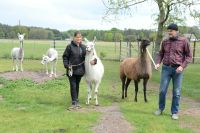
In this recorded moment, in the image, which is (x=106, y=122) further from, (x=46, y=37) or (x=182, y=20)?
(x=46, y=37)

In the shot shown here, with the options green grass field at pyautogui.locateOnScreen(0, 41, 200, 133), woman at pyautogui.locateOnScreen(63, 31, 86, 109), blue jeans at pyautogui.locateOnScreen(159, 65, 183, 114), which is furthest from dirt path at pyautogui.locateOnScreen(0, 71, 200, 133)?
woman at pyautogui.locateOnScreen(63, 31, 86, 109)

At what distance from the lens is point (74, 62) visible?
1070 cm

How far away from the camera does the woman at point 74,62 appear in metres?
10.6

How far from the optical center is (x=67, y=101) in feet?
39.1

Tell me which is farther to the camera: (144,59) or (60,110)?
(144,59)

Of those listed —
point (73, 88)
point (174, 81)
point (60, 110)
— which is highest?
point (174, 81)

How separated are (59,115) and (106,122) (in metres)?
1.31

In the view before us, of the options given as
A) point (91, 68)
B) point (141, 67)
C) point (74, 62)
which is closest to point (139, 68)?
point (141, 67)

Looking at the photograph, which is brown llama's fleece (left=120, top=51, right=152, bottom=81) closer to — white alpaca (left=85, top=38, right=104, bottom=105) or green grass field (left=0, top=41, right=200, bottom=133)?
green grass field (left=0, top=41, right=200, bottom=133)

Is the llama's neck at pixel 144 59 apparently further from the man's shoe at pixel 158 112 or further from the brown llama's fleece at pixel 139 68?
the man's shoe at pixel 158 112

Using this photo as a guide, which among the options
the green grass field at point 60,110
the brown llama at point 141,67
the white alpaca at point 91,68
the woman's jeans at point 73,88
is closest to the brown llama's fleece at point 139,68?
the brown llama at point 141,67

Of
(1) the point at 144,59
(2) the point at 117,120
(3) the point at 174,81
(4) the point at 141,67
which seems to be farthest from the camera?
(4) the point at 141,67

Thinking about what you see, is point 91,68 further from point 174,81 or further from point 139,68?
point 174,81

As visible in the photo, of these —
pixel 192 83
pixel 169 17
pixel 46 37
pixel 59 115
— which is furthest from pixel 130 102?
pixel 46 37
